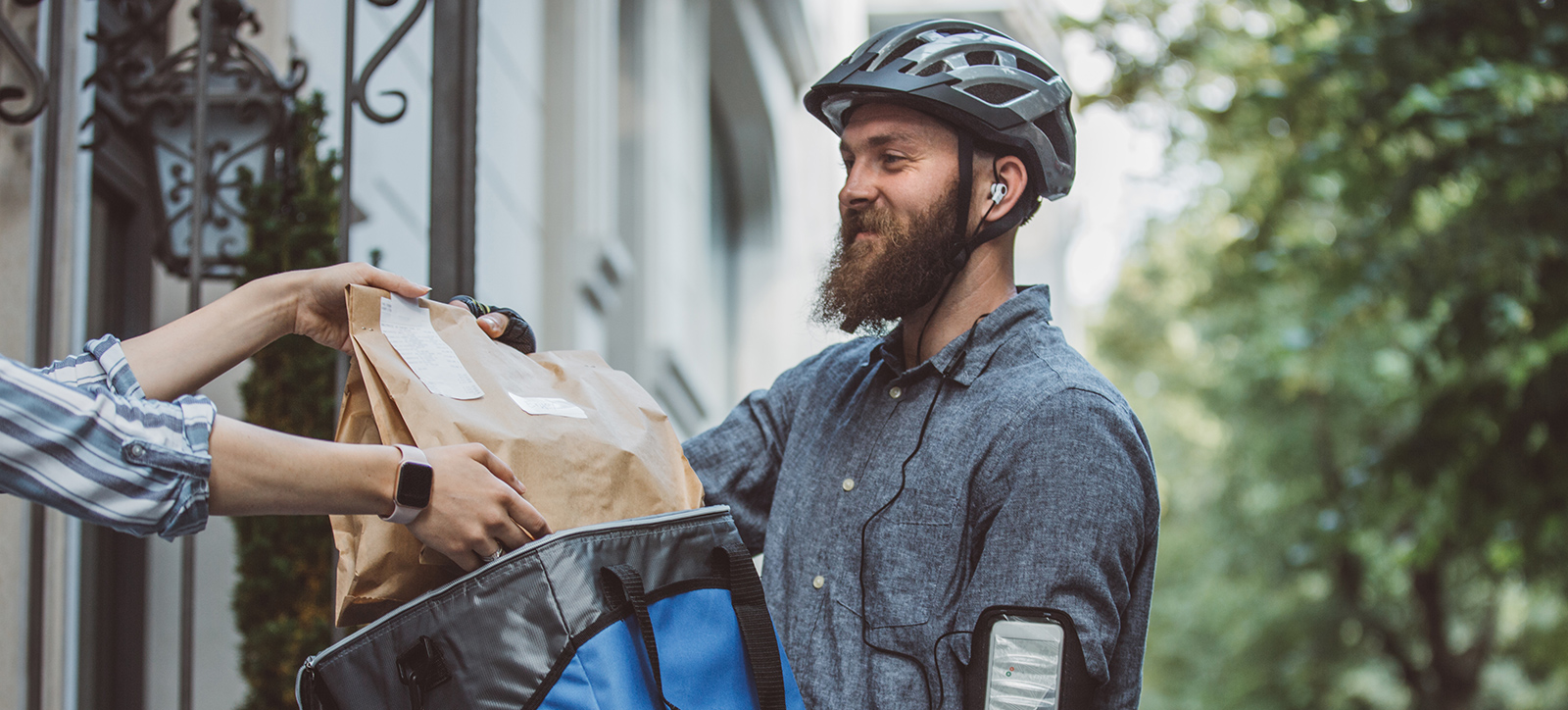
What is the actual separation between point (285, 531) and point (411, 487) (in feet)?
4.98

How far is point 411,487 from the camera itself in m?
1.78

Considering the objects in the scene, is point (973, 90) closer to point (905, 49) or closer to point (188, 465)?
point (905, 49)

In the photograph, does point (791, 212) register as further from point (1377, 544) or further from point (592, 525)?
point (592, 525)

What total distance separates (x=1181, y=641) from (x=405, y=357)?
17336 millimetres

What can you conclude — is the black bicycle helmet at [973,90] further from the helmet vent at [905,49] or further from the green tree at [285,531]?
the green tree at [285,531]

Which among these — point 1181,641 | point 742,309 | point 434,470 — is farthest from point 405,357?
point 1181,641

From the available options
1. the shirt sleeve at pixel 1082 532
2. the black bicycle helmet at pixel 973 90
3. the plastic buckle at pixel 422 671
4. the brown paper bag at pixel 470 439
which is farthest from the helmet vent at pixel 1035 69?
the plastic buckle at pixel 422 671

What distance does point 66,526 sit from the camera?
10.2ft

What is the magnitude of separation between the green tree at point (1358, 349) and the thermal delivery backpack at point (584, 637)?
471 cm

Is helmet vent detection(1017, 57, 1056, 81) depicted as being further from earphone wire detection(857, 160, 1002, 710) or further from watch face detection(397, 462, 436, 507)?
watch face detection(397, 462, 436, 507)

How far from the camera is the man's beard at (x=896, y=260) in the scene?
8.00ft

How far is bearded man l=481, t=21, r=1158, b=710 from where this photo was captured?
79.4 inches

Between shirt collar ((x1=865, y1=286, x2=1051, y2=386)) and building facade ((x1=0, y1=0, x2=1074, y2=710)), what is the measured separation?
1.25 ft

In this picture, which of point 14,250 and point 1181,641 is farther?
point 1181,641
